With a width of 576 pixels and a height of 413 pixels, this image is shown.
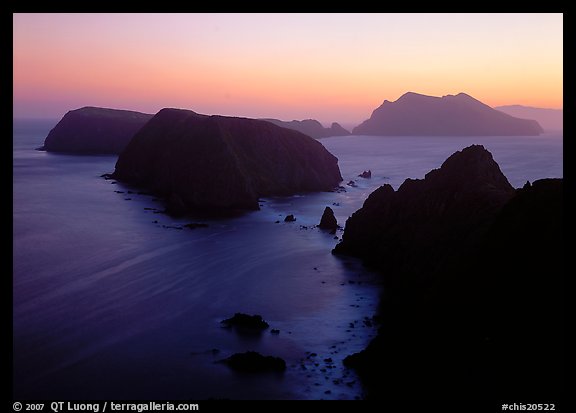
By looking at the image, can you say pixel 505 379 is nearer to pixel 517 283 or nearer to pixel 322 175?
pixel 517 283

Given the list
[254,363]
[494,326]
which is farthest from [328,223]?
[494,326]

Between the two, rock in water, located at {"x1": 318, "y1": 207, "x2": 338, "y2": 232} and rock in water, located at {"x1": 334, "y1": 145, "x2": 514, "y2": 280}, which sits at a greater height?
rock in water, located at {"x1": 334, "y1": 145, "x2": 514, "y2": 280}

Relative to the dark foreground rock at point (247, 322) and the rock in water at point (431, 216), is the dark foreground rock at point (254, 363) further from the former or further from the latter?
the rock in water at point (431, 216)

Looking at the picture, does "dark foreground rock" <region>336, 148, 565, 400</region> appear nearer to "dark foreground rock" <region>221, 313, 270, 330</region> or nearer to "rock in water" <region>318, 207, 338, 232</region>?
"dark foreground rock" <region>221, 313, 270, 330</region>

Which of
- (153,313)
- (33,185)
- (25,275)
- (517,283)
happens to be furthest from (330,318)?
(33,185)

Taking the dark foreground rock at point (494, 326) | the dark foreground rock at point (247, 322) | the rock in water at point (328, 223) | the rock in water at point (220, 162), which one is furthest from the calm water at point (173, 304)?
the rock in water at point (220, 162)

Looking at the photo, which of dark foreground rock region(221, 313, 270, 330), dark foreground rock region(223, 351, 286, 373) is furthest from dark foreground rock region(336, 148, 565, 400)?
dark foreground rock region(221, 313, 270, 330)
